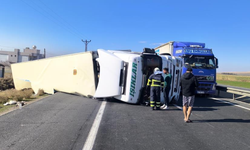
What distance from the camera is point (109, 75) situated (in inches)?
329

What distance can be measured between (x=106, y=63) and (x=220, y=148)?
5.57 m

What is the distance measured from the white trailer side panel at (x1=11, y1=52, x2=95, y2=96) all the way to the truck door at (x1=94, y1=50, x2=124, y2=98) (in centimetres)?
75

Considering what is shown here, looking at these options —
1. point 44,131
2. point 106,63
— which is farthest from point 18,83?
point 44,131

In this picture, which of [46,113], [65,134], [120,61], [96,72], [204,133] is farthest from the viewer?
[96,72]

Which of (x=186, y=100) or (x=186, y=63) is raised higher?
(x=186, y=63)

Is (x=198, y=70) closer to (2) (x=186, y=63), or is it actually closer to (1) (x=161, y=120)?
(2) (x=186, y=63)

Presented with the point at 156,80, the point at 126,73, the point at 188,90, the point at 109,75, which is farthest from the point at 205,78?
the point at 109,75

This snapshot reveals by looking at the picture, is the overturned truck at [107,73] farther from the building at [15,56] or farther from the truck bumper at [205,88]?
the building at [15,56]

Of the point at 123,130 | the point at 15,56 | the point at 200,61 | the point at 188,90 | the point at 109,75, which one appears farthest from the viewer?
the point at 15,56

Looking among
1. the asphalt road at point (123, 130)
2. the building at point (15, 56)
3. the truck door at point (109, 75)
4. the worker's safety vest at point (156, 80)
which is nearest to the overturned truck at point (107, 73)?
the truck door at point (109, 75)

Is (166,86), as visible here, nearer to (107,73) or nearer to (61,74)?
(107,73)

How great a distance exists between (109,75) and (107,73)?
13cm

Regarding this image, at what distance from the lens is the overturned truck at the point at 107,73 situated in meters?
8.06

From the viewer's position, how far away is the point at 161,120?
607cm
